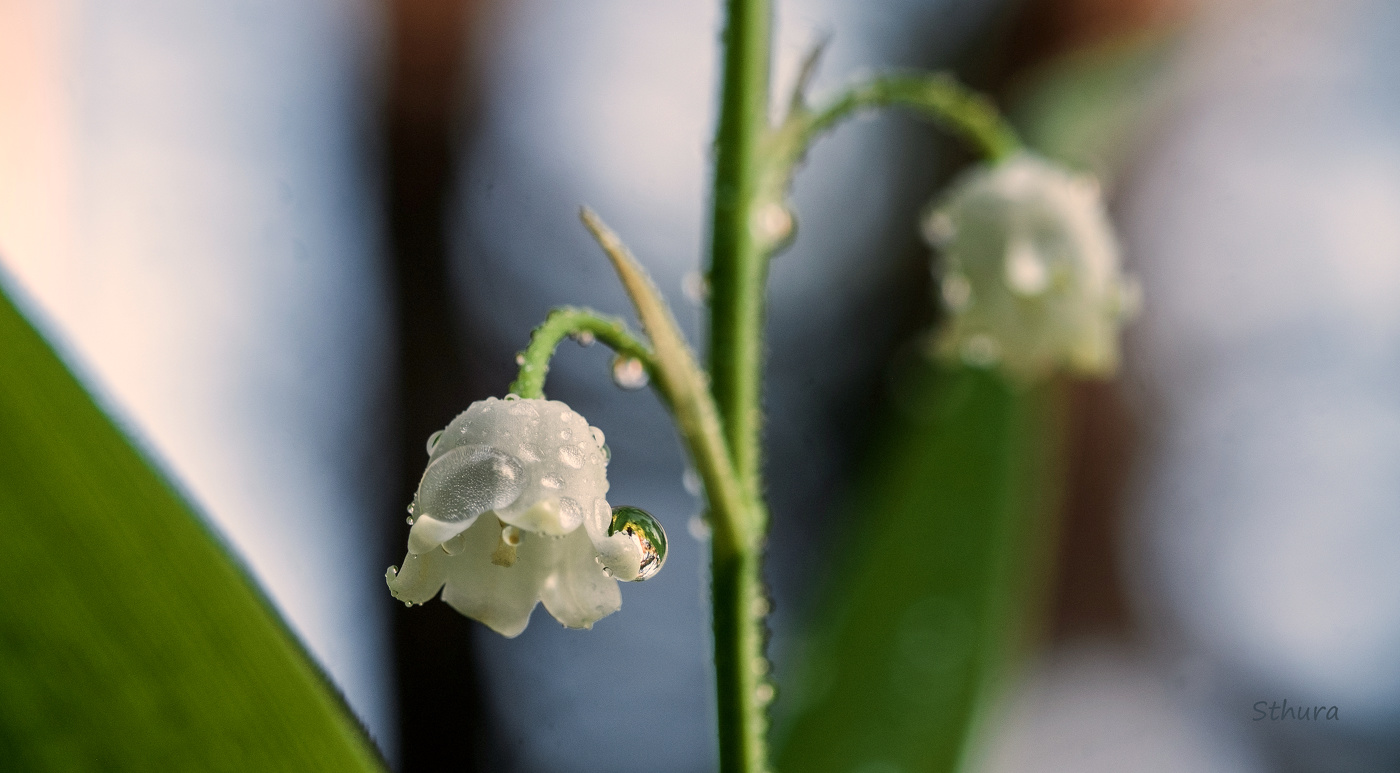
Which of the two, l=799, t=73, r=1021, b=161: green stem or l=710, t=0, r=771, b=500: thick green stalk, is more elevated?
l=799, t=73, r=1021, b=161: green stem

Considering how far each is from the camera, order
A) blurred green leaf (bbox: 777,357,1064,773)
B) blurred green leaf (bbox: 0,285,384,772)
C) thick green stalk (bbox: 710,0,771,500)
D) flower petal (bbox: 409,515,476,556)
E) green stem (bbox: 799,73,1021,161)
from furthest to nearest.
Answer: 1. blurred green leaf (bbox: 777,357,1064,773)
2. green stem (bbox: 799,73,1021,161)
3. thick green stalk (bbox: 710,0,771,500)
4. flower petal (bbox: 409,515,476,556)
5. blurred green leaf (bbox: 0,285,384,772)

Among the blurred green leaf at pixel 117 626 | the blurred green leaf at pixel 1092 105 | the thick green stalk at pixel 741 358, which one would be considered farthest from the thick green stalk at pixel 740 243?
the blurred green leaf at pixel 1092 105

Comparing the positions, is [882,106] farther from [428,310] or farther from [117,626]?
[428,310]

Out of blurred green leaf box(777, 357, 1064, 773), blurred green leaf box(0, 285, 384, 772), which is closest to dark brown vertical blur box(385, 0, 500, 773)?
blurred green leaf box(777, 357, 1064, 773)

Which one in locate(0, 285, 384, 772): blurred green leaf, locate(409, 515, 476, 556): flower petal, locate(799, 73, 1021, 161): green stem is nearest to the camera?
locate(0, 285, 384, 772): blurred green leaf

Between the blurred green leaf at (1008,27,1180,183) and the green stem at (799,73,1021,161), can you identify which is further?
the blurred green leaf at (1008,27,1180,183)

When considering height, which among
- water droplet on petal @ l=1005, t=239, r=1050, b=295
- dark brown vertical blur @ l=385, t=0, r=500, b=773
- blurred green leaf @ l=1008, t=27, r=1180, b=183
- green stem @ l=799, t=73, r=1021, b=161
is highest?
blurred green leaf @ l=1008, t=27, r=1180, b=183

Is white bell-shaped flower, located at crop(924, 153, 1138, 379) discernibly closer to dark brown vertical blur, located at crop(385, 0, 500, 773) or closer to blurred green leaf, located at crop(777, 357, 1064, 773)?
blurred green leaf, located at crop(777, 357, 1064, 773)
